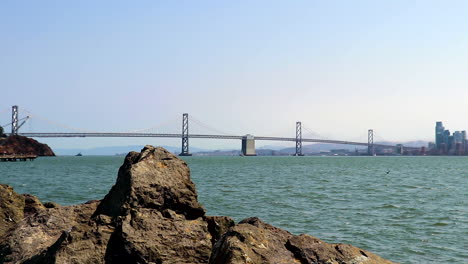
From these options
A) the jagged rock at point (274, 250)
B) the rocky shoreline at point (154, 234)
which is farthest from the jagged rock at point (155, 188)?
the jagged rock at point (274, 250)

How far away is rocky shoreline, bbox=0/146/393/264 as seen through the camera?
199 inches

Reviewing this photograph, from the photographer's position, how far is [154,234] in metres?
5.73

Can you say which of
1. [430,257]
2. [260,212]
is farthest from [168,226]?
[260,212]

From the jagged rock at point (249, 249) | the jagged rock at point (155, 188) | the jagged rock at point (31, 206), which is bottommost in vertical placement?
the jagged rock at point (31, 206)

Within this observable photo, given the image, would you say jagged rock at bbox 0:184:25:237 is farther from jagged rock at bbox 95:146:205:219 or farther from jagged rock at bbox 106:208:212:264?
jagged rock at bbox 106:208:212:264

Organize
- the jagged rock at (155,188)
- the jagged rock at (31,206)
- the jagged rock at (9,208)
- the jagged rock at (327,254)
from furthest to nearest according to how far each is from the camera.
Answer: the jagged rock at (31,206) < the jagged rock at (9,208) < the jagged rock at (155,188) < the jagged rock at (327,254)

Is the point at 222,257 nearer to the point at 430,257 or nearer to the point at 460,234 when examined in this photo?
the point at 430,257

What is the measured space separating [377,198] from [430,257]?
1301 cm

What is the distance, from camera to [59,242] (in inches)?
218

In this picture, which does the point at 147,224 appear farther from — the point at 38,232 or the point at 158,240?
the point at 38,232

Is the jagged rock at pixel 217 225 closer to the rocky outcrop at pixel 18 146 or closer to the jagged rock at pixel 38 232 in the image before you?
the jagged rock at pixel 38 232

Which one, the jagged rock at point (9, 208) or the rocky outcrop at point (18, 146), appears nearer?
the jagged rock at point (9, 208)

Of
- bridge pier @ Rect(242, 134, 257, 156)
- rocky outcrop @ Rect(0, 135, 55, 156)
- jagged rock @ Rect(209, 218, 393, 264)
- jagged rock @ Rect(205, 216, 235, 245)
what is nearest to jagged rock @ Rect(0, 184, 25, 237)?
jagged rock @ Rect(205, 216, 235, 245)

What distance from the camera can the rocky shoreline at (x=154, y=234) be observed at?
505 cm
